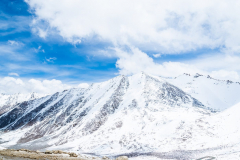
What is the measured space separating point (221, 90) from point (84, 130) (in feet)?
562

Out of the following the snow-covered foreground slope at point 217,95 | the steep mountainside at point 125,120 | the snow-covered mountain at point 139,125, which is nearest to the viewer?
the snow-covered mountain at point 139,125

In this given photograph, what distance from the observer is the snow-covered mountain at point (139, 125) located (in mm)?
69438

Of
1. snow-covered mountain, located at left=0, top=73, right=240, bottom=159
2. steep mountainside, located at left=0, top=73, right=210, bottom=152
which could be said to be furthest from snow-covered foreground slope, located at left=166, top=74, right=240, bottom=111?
steep mountainside, located at left=0, top=73, right=210, bottom=152

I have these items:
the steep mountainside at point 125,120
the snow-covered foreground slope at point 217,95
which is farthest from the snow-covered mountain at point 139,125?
the snow-covered foreground slope at point 217,95

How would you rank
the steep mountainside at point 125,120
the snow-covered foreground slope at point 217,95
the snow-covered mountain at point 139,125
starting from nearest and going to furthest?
1. the snow-covered mountain at point 139,125
2. the steep mountainside at point 125,120
3. the snow-covered foreground slope at point 217,95

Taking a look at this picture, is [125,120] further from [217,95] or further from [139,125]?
[217,95]

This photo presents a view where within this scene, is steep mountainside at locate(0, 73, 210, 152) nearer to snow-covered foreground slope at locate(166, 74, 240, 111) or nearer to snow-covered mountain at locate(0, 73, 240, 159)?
snow-covered mountain at locate(0, 73, 240, 159)

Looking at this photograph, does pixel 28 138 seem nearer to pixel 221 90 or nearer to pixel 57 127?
pixel 57 127

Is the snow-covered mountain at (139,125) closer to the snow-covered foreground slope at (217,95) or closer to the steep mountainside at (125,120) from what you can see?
the steep mountainside at (125,120)

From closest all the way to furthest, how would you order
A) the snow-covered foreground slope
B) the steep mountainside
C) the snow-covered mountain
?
the snow-covered mountain, the steep mountainside, the snow-covered foreground slope

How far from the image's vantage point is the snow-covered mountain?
6944 centimetres

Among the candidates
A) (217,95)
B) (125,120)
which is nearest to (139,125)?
(125,120)

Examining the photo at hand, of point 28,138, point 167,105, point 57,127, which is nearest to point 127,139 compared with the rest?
point 167,105

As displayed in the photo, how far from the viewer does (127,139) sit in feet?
289
